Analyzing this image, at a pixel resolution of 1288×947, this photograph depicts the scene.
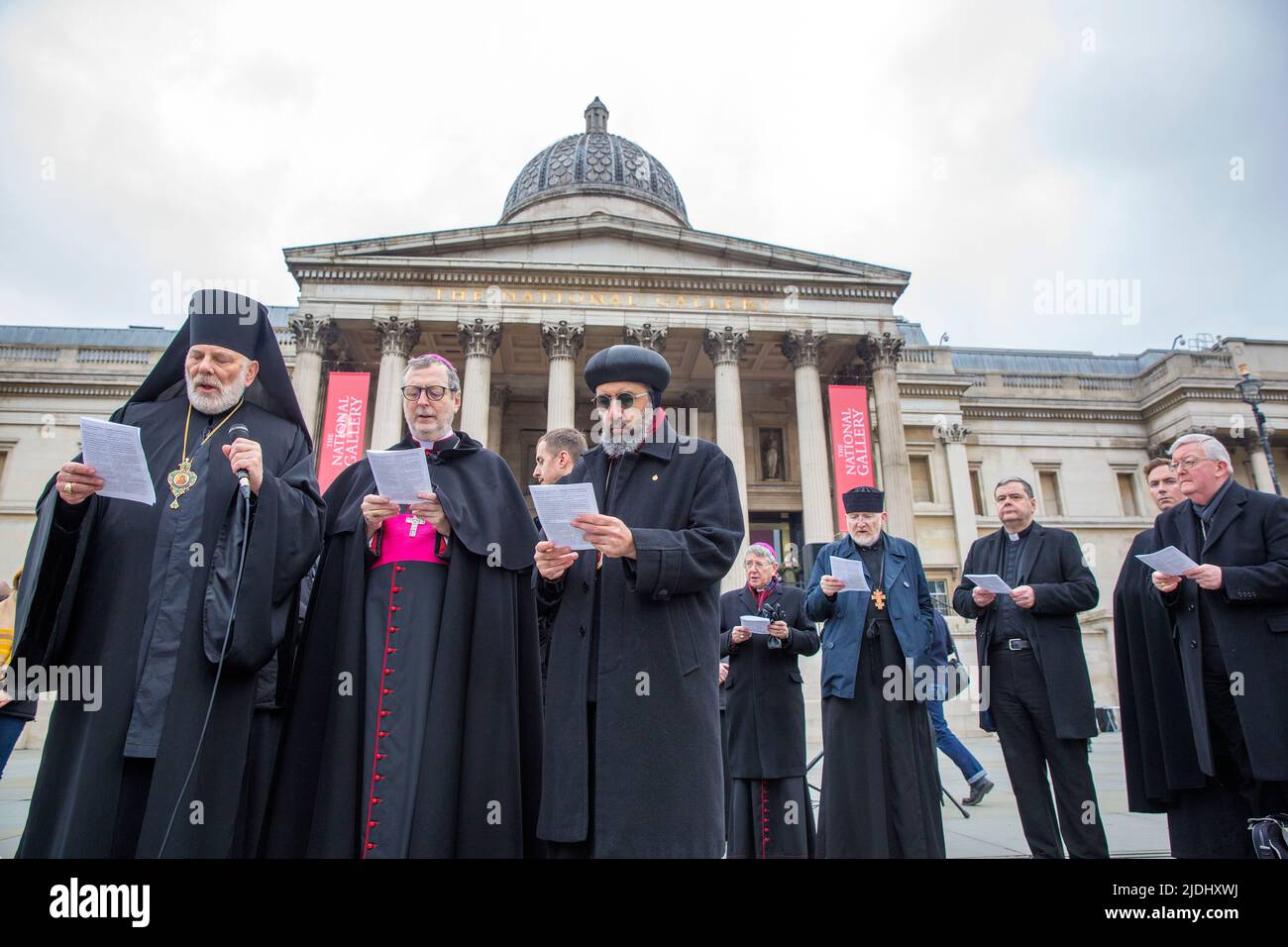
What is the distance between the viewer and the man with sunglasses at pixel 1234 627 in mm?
3916

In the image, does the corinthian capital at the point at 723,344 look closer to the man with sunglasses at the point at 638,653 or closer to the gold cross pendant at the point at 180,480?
the man with sunglasses at the point at 638,653

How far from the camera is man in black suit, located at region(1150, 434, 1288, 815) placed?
12.8ft

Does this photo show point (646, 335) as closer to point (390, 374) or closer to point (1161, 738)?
point (390, 374)

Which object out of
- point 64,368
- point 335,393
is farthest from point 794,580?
point 64,368

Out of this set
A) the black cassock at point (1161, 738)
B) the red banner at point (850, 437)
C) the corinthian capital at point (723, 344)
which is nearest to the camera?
the black cassock at point (1161, 738)

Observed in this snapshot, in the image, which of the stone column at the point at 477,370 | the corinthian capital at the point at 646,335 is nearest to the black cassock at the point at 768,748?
the stone column at the point at 477,370

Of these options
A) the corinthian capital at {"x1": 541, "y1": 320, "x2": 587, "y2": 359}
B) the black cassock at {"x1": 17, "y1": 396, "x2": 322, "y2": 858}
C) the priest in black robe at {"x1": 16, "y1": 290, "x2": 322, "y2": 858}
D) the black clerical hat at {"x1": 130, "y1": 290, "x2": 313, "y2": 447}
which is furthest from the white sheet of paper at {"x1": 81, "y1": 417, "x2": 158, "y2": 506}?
the corinthian capital at {"x1": 541, "y1": 320, "x2": 587, "y2": 359}

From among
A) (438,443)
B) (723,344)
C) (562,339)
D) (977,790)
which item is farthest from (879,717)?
(723,344)

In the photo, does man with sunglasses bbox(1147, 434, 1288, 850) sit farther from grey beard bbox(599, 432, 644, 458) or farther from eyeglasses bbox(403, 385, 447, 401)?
eyeglasses bbox(403, 385, 447, 401)

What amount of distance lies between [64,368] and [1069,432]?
44798 mm

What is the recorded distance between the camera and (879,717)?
15.8 feet

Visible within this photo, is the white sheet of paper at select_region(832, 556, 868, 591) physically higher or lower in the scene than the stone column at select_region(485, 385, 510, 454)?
lower

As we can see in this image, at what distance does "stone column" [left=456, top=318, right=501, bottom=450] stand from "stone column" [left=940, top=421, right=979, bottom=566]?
19.8m

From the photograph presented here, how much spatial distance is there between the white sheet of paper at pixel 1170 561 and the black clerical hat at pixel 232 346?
4.54 meters
